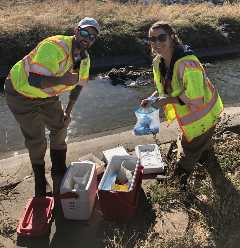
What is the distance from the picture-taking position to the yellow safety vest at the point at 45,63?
2.29 m

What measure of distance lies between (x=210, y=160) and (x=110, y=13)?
40.9 feet

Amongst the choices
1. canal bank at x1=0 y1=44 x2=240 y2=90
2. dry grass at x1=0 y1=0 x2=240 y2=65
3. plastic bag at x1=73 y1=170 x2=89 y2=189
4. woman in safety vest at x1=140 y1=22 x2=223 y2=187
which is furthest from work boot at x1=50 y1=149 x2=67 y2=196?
dry grass at x1=0 y1=0 x2=240 y2=65

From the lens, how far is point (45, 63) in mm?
2283

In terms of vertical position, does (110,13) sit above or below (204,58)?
above

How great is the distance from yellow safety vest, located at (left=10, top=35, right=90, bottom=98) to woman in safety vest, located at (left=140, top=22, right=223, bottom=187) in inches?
36.0

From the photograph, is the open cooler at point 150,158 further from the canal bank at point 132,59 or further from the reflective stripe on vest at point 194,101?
the canal bank at point 132,59

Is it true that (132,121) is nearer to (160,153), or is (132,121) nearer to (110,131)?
(110,131)

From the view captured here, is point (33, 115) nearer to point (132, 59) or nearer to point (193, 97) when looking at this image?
point (193, 97)

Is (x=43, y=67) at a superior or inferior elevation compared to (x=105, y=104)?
superior

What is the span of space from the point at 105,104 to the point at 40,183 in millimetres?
3903

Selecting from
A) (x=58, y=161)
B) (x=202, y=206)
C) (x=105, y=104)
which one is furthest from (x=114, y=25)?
(x=202, y=206)

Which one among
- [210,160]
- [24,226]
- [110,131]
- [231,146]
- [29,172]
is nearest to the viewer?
[24,226]

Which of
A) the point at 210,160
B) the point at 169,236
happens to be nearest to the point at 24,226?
the point at 169,236

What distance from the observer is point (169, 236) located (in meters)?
2.30
